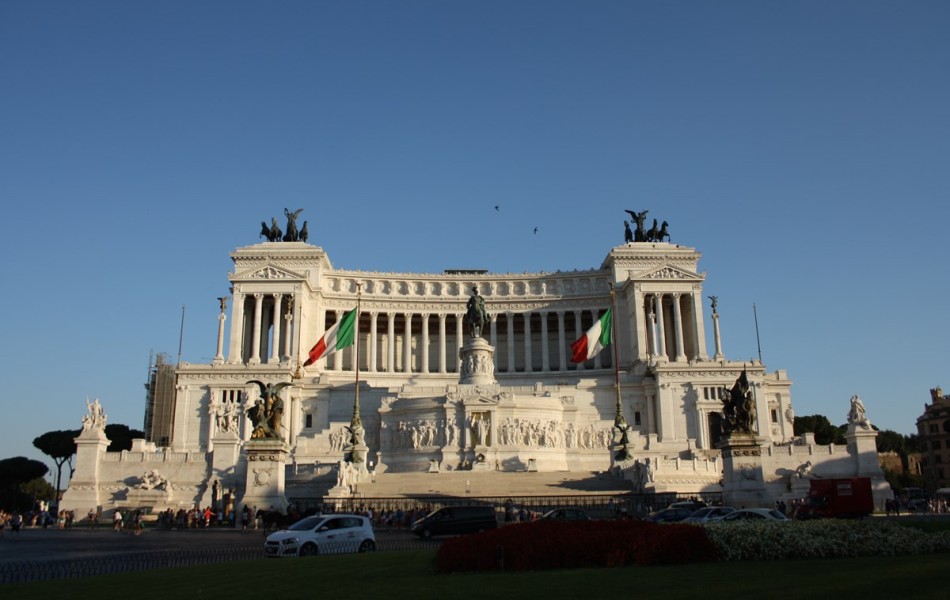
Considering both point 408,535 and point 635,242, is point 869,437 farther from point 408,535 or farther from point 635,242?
point 635,242

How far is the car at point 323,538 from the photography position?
2344cm

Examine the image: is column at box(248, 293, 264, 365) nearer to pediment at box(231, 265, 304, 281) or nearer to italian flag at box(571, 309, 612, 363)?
pediment at box(231, 265, 304, 281)

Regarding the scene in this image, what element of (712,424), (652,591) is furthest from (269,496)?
(712,424)

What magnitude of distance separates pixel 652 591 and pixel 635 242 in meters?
85.2

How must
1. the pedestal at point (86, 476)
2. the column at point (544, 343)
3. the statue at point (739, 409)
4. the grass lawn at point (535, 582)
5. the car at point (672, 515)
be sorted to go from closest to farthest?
the grass lawn at point (535, 582) → the car at point (672, 515) → the statue at point (739, 409) → the pedestal at point (86, 476) → the column at point (544, 343)

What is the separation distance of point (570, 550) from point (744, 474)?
914 inches

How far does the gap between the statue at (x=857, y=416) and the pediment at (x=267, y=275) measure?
183 feet

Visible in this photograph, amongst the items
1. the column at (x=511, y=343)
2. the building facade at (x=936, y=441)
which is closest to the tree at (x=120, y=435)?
the column at (x=511, y=343)

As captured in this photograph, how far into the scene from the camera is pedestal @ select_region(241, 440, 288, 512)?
3591cm

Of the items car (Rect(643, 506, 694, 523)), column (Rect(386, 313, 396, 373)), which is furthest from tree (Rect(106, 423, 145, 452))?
car (Rect(643, 506, 694, 523))

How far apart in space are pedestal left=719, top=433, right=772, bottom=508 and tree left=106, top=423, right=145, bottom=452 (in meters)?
75.6

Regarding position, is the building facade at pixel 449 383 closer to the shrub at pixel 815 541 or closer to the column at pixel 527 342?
the column at pixel 527 342

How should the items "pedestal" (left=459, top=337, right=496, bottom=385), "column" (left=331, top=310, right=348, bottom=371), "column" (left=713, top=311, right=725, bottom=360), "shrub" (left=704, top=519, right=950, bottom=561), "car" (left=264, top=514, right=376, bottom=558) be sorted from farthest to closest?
"column" (left=331, top=310, right=348, bottom=371)
"column" (left=713, top=311, right=725, bottom=360)
"pedestal" (left=459, top=337, right=496, bottom=385)
"car" (left=264, top=514, right=376, bottom=558)
"shrub" (left=704, top=519, right=950, bottom=561)

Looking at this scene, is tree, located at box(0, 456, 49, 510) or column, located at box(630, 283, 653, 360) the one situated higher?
column, located at box(630, 283, 653, 360)
